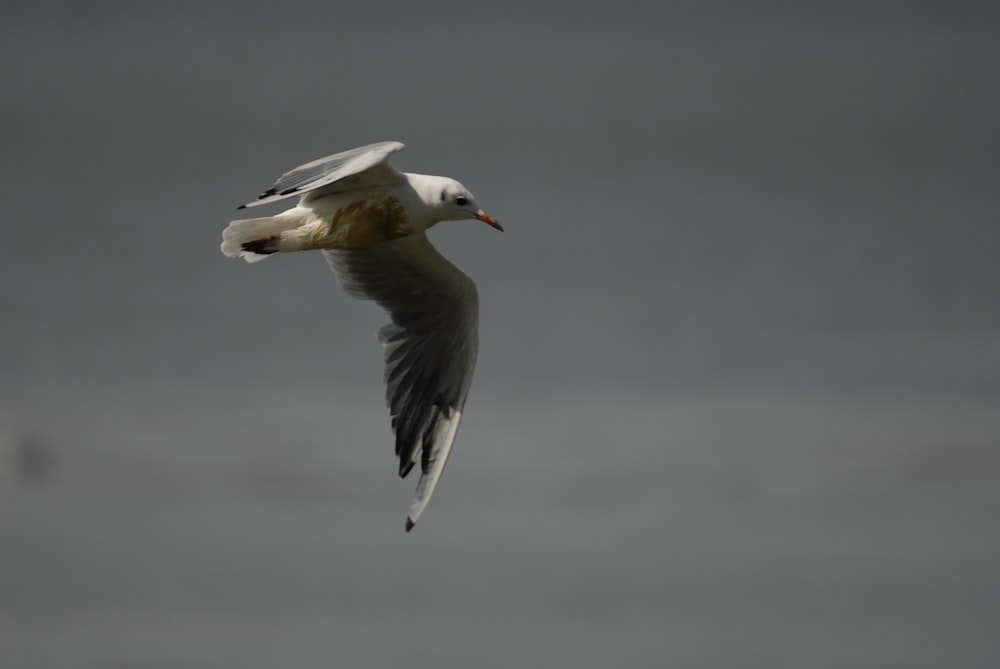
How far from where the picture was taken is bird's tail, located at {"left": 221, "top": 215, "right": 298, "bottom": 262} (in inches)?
190

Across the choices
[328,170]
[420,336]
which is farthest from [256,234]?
[420,336]

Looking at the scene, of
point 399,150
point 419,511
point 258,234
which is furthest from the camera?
point 419,511

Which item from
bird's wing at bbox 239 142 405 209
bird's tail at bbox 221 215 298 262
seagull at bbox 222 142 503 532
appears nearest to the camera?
bird's wing at bbox 239 142 405 209

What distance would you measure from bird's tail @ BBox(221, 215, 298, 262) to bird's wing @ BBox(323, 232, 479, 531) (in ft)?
→ 2.59

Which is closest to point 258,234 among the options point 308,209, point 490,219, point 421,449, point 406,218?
point 308,209

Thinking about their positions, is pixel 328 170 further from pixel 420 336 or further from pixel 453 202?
pixel 420 336

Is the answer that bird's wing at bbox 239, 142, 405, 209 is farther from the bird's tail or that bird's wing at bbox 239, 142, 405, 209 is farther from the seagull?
the seagull

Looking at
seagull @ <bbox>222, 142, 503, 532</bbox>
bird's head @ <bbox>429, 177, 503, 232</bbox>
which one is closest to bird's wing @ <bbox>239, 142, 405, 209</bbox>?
bird's head @ <bbox>429, 177, 503, 232</bbox>

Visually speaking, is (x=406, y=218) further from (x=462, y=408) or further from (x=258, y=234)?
(x=462, y=408)

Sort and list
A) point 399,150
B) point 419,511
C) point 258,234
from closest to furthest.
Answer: point 399,150 → point 258,234 → point 419,511

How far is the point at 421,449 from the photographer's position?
5.64 meters

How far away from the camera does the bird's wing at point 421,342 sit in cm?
562

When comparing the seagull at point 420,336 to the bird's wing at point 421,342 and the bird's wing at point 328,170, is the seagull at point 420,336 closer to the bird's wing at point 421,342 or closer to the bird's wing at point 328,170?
the bird's wing at point 421,342

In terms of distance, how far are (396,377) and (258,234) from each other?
1.12m
